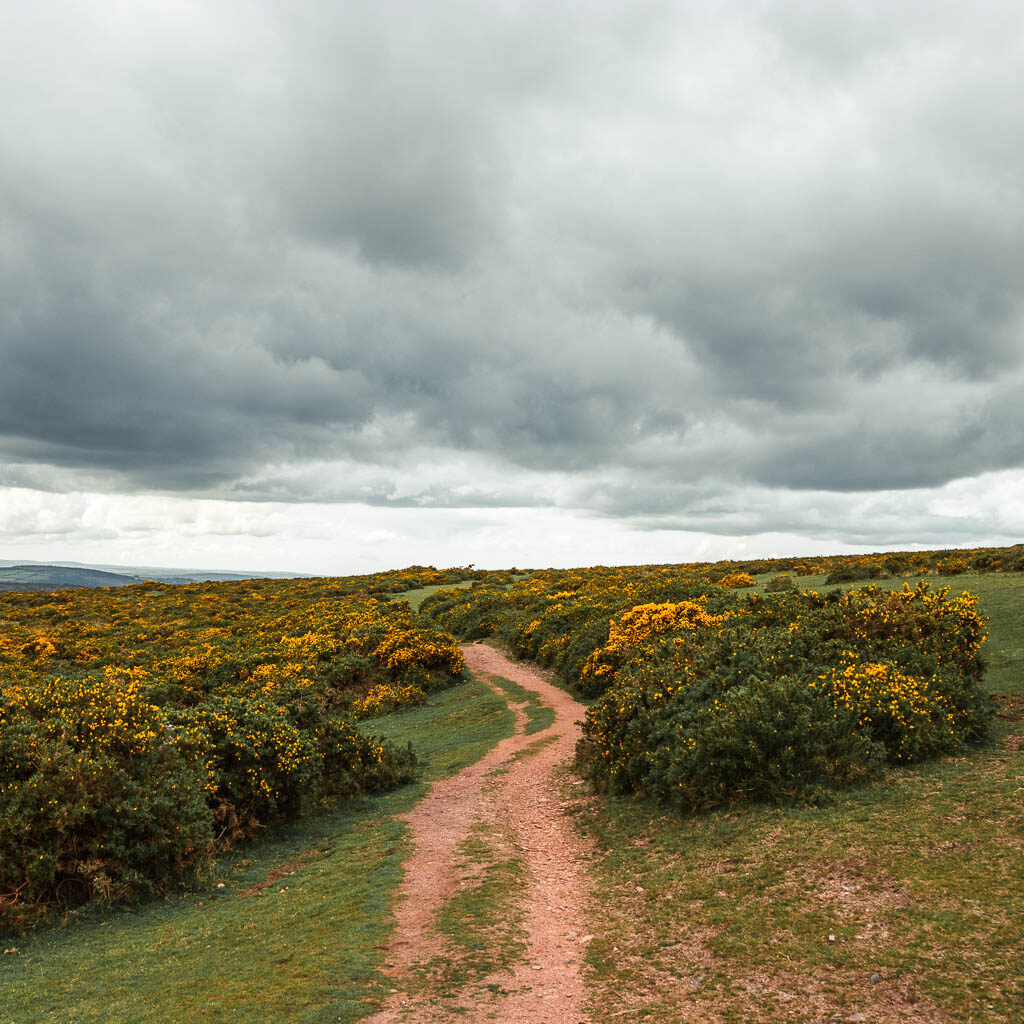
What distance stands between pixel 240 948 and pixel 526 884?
385cm

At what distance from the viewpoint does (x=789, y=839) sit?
935 centimetres

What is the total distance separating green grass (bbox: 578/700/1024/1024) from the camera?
5.96 meters

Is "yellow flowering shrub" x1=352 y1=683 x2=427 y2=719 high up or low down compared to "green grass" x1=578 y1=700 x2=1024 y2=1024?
down

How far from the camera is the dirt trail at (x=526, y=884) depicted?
661 centimetres

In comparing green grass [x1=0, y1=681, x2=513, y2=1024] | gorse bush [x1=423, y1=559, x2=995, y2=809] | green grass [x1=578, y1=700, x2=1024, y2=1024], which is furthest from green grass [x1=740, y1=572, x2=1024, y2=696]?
green grass [x1=0, y1=681, x2=513, y2=1024]

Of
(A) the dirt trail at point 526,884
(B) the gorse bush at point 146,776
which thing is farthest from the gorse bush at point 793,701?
(B) the gorse bush at point 146,776

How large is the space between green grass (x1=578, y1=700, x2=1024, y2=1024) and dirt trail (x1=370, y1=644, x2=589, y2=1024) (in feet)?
1.38

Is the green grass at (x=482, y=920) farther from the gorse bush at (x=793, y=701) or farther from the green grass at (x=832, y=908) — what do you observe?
the gorse bush at (x=793, y=701)

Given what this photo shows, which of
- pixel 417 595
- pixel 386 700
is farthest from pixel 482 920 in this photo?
pixel 417 595

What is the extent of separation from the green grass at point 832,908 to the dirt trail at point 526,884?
1.38 feet

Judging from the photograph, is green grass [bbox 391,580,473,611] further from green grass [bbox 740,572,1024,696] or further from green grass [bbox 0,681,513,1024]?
green grass [bbox 0,681,513,1024]

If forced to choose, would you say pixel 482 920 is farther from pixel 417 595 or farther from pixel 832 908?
pixel 417 595

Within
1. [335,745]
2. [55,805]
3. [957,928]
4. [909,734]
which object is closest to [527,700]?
[335,745]

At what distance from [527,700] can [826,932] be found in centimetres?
1813
